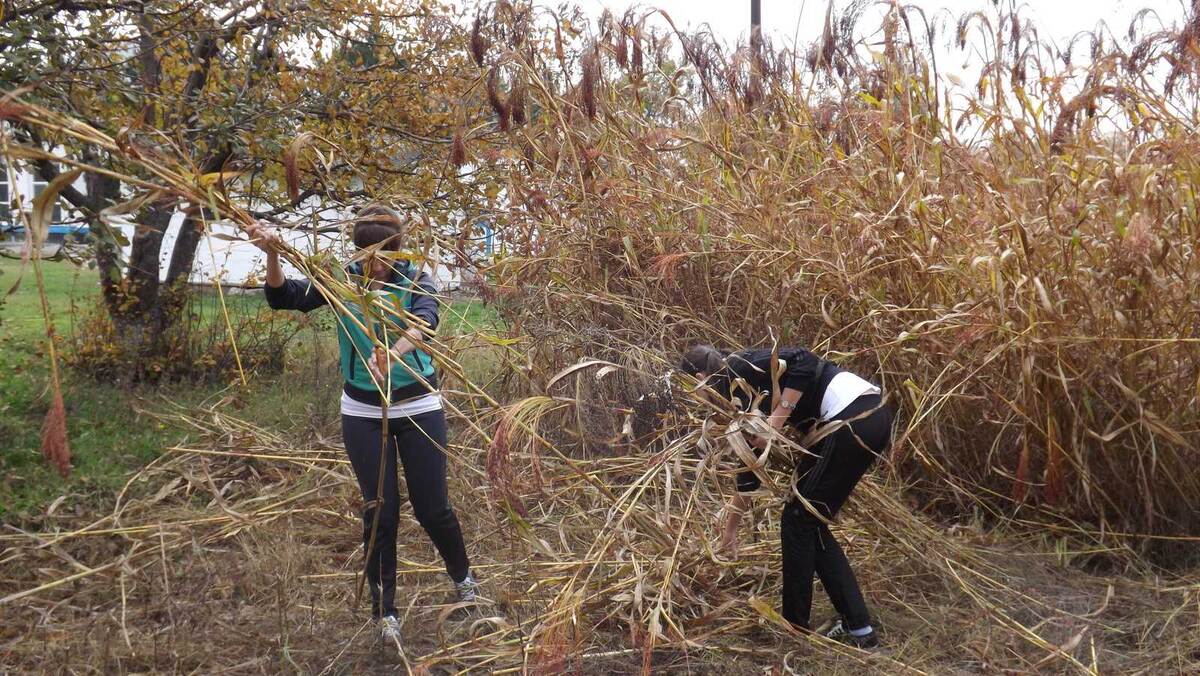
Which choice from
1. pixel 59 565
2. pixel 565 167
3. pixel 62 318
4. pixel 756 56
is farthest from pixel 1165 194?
pixel 62 318

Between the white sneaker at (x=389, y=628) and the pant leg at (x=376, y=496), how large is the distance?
0.04 metres

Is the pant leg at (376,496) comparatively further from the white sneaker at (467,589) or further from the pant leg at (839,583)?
the pant leg at (839,583)

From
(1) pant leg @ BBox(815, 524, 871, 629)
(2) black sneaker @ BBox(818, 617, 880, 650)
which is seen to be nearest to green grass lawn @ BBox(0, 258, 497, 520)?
(1) pant leg @ BBox(815, 524, 871, 629)

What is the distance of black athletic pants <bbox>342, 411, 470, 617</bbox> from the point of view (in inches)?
144

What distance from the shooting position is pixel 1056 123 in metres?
4.61

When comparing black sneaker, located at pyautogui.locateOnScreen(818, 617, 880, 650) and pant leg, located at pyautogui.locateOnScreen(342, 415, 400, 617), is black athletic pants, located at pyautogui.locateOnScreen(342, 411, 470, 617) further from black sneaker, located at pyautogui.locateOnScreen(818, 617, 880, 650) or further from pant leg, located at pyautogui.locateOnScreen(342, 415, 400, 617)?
black sneaker, located at pyautogui.locateOnScreen(818, 617, 880, 650)

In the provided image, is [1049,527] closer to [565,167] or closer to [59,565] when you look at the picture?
[565,167]

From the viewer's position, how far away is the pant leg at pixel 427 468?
3693mm

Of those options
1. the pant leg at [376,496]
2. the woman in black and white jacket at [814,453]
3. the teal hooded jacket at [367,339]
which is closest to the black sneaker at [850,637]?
the woman in black and white jacket at [814,453]

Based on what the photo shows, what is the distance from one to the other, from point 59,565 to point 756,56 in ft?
14.5

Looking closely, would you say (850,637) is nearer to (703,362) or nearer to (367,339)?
(703,362)

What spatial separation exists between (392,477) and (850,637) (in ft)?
5.90

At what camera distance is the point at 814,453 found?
3.74m

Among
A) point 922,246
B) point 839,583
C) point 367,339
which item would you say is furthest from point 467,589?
point 922,246
